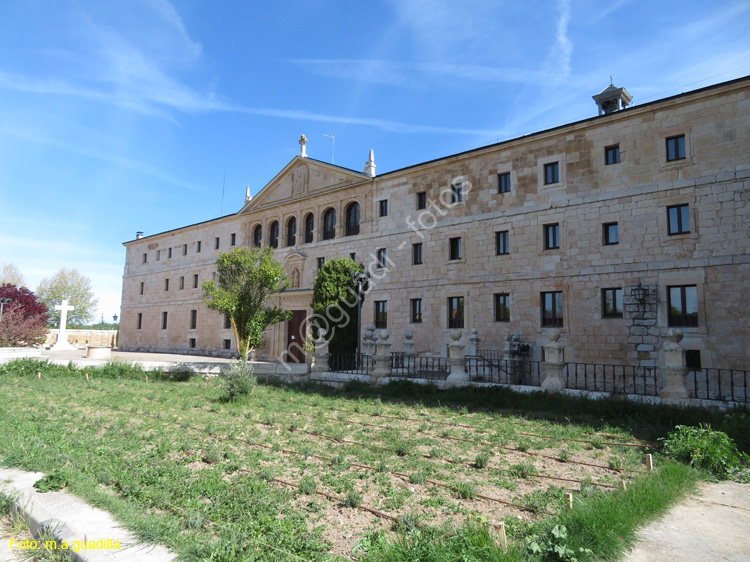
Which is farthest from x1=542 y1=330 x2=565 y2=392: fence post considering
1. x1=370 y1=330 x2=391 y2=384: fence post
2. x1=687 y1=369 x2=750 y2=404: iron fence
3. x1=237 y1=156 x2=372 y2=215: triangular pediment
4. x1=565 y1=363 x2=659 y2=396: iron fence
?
x1=237 y1=156 x2=372 y2=215: triangular pediment

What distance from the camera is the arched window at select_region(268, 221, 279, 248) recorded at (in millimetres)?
29922

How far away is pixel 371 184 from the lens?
24391 mm

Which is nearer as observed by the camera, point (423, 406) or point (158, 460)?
point (158, 460)

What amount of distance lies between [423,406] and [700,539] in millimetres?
7808

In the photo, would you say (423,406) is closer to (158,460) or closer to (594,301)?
(158,460)

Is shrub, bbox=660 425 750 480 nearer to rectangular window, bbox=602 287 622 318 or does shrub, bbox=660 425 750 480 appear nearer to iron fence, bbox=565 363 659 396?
iron fence, bbox=565 363 659 396

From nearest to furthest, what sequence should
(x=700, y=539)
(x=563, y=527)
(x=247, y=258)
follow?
(x=563, y=527)
(x=700, y=539)
(x=247, y=258)

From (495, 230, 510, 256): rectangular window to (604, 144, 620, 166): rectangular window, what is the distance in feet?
14.8

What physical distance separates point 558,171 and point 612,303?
5526 millimetres

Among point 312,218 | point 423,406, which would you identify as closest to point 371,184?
point 312,218

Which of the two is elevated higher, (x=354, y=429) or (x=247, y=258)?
(x=247, y=258)

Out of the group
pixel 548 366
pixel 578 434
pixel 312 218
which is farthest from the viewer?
pixel 312 218

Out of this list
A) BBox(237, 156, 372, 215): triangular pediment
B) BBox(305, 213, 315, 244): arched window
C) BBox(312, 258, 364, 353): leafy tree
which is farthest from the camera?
BBox(305, 213, 315, 244): arched window

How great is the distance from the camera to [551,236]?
1816 centimetres
